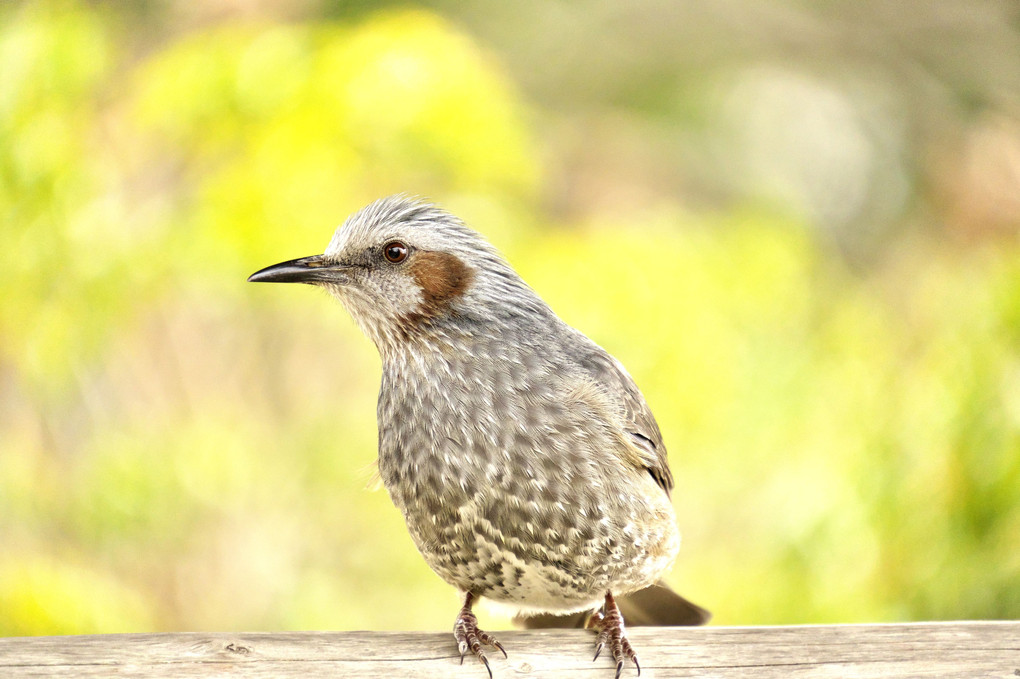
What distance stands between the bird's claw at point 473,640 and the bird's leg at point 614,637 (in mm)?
265

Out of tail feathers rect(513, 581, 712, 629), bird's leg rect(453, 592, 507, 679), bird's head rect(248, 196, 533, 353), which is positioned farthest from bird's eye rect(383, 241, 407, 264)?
tail feathers rect(513, 581, 712, 629)

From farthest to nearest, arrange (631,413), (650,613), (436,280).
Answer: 1. (650,613)
2. (631,413)
3. (436,280)

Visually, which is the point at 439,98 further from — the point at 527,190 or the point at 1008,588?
the point at 1008,588

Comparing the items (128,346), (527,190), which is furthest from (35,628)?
(527,190)

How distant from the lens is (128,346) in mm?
5133

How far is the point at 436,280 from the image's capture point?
2508 mm

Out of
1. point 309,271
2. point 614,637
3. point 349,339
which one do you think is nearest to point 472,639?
point 614,637

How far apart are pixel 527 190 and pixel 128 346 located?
2.26 meters

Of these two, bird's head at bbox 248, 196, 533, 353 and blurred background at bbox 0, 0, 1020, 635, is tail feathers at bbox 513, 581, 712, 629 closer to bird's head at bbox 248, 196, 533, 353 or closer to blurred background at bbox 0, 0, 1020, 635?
blurred background at bbox 0, 0, 1020, 635

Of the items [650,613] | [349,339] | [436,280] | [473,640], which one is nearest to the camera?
[473,640]

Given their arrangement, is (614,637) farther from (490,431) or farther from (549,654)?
(490,431)

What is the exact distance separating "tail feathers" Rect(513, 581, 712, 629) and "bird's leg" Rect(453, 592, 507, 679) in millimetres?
577

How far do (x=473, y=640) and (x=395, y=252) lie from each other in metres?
0.99

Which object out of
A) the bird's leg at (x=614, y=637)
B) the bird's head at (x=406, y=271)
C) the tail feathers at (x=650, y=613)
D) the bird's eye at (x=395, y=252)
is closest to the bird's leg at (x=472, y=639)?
the bird's leg at (x=614, y=637)
